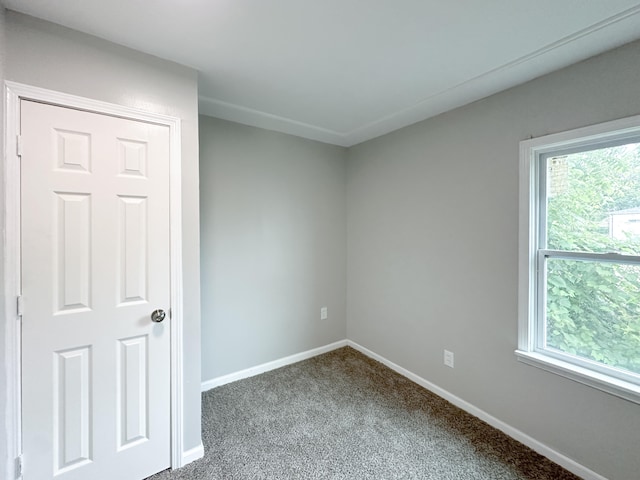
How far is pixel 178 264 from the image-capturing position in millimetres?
1629

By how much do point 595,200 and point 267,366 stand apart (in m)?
2.83

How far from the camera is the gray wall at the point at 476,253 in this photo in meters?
1.49

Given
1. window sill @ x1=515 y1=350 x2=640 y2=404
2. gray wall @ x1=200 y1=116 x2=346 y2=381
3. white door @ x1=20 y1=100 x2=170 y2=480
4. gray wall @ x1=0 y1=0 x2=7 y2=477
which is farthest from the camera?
gray wall @ x1=200 y1=116 x2=346 y2=381

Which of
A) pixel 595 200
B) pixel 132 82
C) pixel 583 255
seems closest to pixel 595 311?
pixel 583 255

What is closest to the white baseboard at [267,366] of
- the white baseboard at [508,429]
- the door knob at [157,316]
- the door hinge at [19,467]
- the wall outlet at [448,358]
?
the white baseboard at [508,429]

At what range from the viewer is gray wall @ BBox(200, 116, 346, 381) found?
2436mm

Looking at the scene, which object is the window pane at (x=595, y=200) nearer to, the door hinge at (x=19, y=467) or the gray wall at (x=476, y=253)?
the gray wall at (x=476, y=253)

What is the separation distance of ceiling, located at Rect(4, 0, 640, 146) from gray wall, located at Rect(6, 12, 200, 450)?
7cm

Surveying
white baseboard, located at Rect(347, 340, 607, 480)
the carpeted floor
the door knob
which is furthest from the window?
the door knob

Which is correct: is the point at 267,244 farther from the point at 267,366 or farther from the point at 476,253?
the point at 476,253

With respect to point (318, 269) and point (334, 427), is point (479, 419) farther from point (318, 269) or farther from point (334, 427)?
point (318, 269)

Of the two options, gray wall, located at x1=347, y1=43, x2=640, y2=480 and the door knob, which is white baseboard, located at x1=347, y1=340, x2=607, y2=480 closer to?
gray wall, located at x1=347, y1=43, x2=640, y2=480

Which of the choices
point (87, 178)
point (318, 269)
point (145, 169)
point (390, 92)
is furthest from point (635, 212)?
point (87, 178)

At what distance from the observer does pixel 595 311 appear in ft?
5.23
